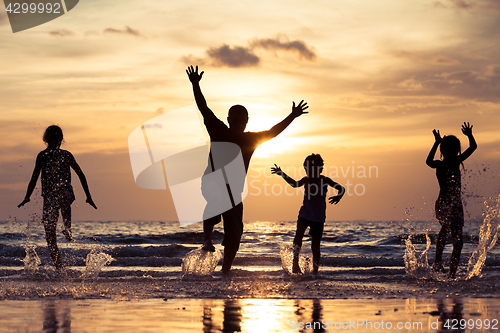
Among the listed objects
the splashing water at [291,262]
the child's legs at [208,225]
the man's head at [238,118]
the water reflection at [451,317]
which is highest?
the man's head at [238,118]

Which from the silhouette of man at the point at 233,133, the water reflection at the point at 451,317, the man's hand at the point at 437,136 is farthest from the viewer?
the man's hand at the point at 437,136

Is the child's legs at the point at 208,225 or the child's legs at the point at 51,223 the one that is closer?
the child's legs at the point at 208,225

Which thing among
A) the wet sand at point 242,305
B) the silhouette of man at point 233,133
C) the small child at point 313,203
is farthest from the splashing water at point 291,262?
the silhouette of man at point 233,133

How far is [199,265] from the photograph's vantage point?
6898 mm

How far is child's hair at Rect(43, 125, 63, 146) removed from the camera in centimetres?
746

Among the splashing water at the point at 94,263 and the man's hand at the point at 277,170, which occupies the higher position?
the man's hand at the point at 277,170

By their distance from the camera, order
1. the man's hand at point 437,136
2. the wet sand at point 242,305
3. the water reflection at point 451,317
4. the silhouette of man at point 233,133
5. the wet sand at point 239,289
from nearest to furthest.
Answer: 1. the water reflection at point 451,317
2. the wet sand at point 242,305
3. the wet sand at point 239,289
4. the silhouette of man at point 233,133
5. the man's hand at point 437,136

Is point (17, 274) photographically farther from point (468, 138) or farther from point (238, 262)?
point (468, 138)

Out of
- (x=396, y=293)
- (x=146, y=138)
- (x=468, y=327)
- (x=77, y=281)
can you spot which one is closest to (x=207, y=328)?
(x=468, y=327)

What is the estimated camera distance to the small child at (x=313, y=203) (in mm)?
7387

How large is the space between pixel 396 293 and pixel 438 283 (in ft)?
4.04

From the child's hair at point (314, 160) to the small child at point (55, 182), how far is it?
350 cm

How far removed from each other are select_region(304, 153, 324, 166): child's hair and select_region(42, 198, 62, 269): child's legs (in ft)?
13.5

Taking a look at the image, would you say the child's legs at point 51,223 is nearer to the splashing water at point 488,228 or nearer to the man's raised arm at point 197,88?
the man's raised arm at point 197,88
